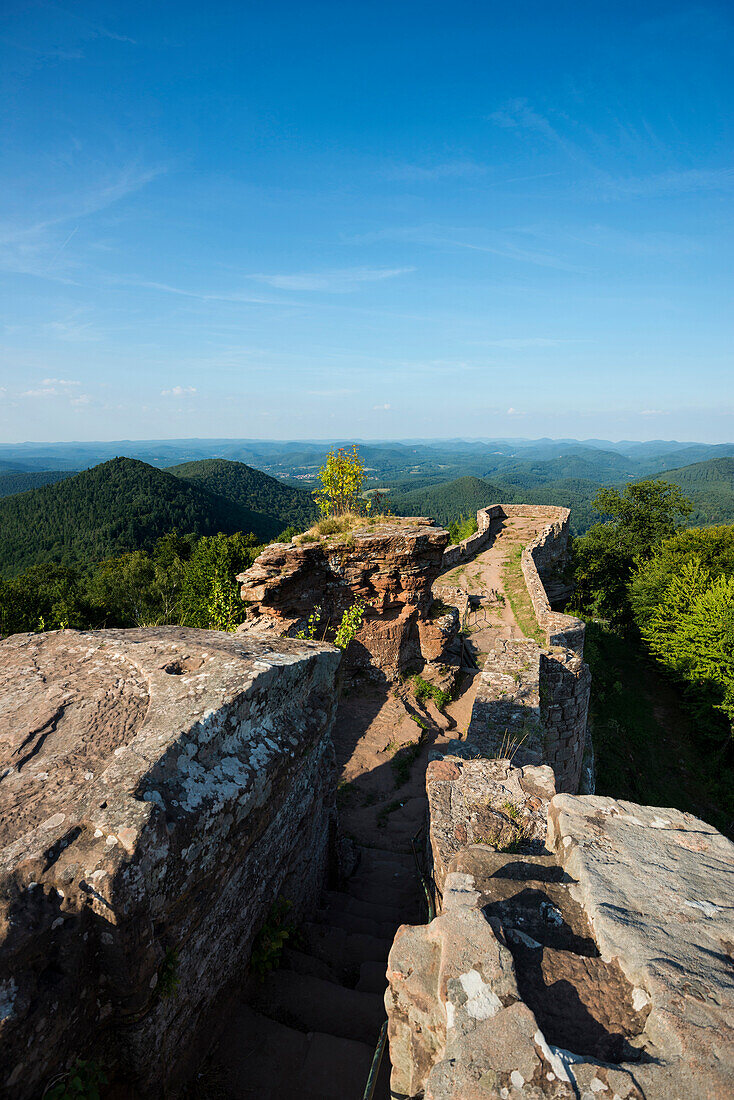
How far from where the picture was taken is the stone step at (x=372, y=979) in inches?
151

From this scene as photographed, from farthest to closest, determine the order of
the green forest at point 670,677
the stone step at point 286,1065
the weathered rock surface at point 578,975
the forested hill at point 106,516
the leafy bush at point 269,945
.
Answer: the forested hill at point 106,516, the green forest at point 670,677, the leafy bush at point 269,945, the stone step at point 286,1065, the weathered rock surface at point 578,975

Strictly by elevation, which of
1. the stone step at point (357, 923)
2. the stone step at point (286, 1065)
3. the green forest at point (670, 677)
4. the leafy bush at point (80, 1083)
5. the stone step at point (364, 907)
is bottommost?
the green forest at point (670, 677)

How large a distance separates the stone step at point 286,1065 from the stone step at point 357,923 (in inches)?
55.7

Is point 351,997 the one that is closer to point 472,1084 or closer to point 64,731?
point 472,1084

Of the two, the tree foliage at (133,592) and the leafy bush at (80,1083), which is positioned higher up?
the leafy bush at (80,1083)

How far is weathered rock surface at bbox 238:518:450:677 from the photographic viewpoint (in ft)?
31.2

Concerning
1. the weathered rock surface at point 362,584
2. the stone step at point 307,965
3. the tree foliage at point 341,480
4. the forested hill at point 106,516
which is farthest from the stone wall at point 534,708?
the forested hill at point 106,516

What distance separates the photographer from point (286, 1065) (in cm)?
310

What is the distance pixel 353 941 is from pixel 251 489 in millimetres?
150119

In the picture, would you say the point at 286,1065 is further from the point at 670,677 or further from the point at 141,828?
the point at 670,677

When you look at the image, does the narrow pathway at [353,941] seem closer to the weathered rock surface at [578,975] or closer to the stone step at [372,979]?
the stone step at [372,979]

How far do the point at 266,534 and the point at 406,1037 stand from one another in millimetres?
97572

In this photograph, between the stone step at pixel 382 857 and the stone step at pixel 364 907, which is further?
the stone step at pixel 382 857

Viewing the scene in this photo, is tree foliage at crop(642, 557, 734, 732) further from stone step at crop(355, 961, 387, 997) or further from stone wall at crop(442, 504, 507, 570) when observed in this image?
stone step at crop(355, 961, 387, 997)
